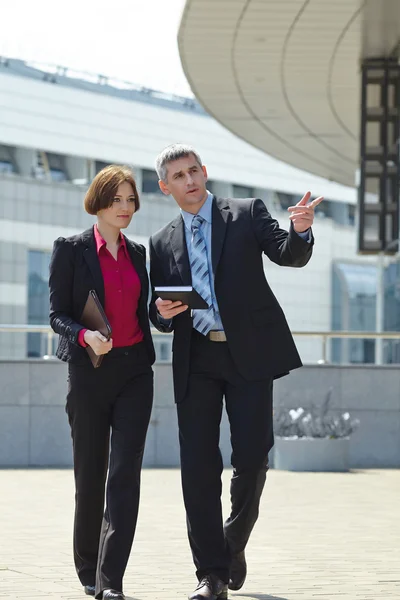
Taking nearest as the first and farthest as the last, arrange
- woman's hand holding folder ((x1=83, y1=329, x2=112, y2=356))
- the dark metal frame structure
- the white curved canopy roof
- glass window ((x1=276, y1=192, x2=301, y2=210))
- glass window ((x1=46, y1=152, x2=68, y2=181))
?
woman's hand holding folder ((x1=83, y1=329, x2=112, y2=356)) < the white curved canopy roof < the dark metal frame structure < glass window ((x1=46, y1=152, x2=68, y2=181)) < glass window ((x1=276, y1=192, x2=301, y2=210))

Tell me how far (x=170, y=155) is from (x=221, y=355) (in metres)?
0.91

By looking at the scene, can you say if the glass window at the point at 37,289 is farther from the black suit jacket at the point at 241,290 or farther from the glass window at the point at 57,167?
the black suit jacket at the point at 241,290

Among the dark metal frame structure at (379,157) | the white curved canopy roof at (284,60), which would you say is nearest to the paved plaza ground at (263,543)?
the dark metal frame structure at (379,157)

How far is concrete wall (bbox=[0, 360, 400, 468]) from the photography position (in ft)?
51.4

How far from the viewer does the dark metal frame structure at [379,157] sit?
1875 cm

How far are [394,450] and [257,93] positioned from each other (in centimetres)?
901

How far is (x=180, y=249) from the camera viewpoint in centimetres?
600

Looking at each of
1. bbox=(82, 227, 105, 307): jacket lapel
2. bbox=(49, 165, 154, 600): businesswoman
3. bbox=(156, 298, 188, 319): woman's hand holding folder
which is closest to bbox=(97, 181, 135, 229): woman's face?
bbox=(49, 165, 154, 600): businesswoman

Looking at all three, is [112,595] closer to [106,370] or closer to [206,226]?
[106,370]

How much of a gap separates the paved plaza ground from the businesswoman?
37cm

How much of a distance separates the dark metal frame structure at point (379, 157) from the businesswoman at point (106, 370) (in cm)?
1277

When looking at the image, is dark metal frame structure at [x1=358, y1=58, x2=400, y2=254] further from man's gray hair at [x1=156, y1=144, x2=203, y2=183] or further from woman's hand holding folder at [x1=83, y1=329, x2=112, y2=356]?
woman's hand holding folder at [x1=83, y1=329, x2=112, y2=356]

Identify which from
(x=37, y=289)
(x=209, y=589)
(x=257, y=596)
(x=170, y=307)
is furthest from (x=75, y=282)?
(x=37, y=289)

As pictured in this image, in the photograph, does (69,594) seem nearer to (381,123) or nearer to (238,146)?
(381,123)
